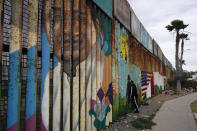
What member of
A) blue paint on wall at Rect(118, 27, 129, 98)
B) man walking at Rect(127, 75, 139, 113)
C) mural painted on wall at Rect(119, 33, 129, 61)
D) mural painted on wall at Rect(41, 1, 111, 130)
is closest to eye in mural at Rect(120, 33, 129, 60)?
mural painted on wall at Rect(119, 33, 129, 61)

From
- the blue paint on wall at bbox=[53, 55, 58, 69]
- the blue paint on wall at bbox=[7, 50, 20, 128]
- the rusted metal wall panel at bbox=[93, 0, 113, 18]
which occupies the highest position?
the rusted metal wall panel at bbox=[93, 0, 113, 18]

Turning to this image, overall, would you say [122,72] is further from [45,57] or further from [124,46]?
[45,57]

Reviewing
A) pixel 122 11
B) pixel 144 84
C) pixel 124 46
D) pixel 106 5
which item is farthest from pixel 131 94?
pixel 144 84

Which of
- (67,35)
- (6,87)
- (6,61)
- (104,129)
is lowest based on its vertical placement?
(104,129)

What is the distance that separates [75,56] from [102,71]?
128cm

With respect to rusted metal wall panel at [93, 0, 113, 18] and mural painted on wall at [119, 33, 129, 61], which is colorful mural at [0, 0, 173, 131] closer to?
rusted metal wall panel at [93, 0, 113, 18]

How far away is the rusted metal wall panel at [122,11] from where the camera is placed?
5.33 m

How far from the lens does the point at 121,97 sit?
566 centimetres

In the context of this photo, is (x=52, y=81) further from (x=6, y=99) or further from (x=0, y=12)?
(x=0, y=12)

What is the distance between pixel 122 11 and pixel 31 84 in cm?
485

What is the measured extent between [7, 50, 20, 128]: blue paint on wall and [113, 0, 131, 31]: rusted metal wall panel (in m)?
3.96

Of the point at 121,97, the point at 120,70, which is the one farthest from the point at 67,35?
the point at 121,97

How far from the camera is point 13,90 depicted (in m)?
1.90

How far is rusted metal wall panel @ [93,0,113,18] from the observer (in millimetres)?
4039
